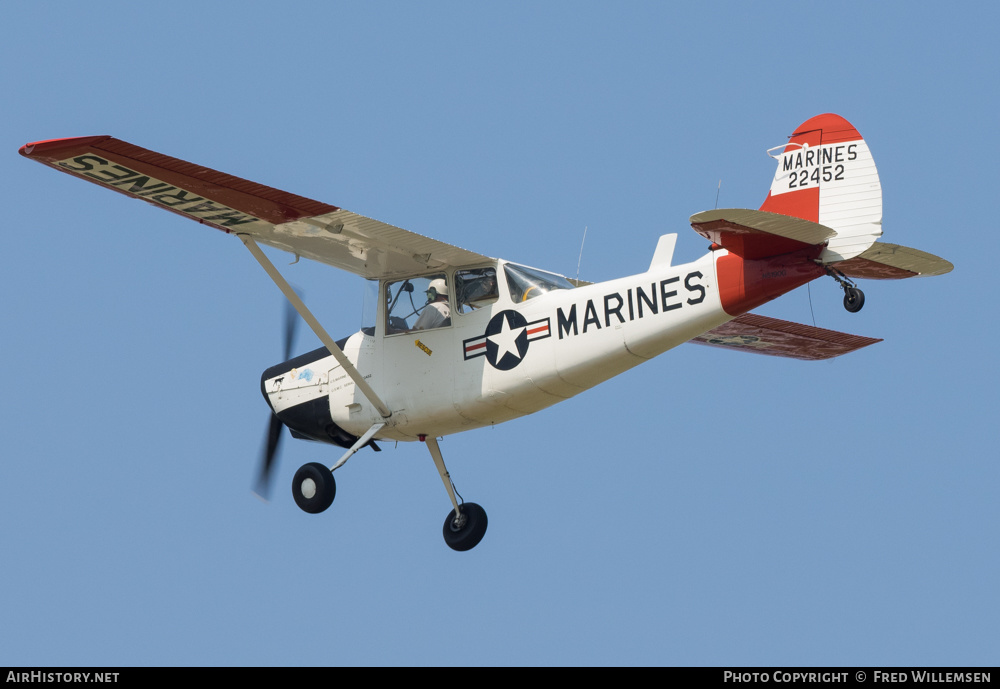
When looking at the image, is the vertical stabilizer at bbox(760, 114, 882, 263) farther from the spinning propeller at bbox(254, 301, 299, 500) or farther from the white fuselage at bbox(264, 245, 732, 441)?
the spinning propeller at bbox(254, 301, 299, 500)

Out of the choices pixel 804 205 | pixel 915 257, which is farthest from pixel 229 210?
pixel 915 257

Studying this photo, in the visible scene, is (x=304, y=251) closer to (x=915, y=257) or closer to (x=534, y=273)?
(x=534, y=273)

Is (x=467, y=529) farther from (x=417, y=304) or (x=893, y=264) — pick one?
(x=893, y=264)

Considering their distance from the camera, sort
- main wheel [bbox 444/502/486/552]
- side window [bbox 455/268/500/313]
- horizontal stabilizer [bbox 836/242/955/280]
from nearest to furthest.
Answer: horizontal stabilizer [bbox 836/242/955/280], side window [bbox 455/268/500/313], main wheel [bbox 444/502/486/552]

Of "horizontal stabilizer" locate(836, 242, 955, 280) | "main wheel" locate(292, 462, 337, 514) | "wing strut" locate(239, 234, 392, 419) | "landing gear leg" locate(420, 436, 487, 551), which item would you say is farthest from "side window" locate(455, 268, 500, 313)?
"horizontal stabilizer" locate(836, 242, 955, 280)

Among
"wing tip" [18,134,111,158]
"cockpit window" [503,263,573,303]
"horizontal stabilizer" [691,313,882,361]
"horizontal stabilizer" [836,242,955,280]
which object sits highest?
"wing tip" [18,134,111,158]

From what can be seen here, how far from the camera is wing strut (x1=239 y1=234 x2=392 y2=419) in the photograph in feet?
51.2

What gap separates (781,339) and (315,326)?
558 centimetres

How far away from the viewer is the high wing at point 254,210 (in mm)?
13867

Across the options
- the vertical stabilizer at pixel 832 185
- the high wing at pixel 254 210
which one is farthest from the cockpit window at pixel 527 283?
the vertical stabilizer at pixel 832 185

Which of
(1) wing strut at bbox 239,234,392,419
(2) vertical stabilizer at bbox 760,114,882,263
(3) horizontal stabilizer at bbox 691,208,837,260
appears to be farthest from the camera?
(1) wing strut at bbox 239,234,392,419

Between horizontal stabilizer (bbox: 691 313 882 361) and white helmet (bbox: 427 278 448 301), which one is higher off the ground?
white helmet (bbox: 427 278 448 301)

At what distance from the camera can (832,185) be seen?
1395 cm

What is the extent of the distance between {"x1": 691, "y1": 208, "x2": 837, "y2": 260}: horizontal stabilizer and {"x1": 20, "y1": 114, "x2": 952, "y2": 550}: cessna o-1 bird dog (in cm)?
2
